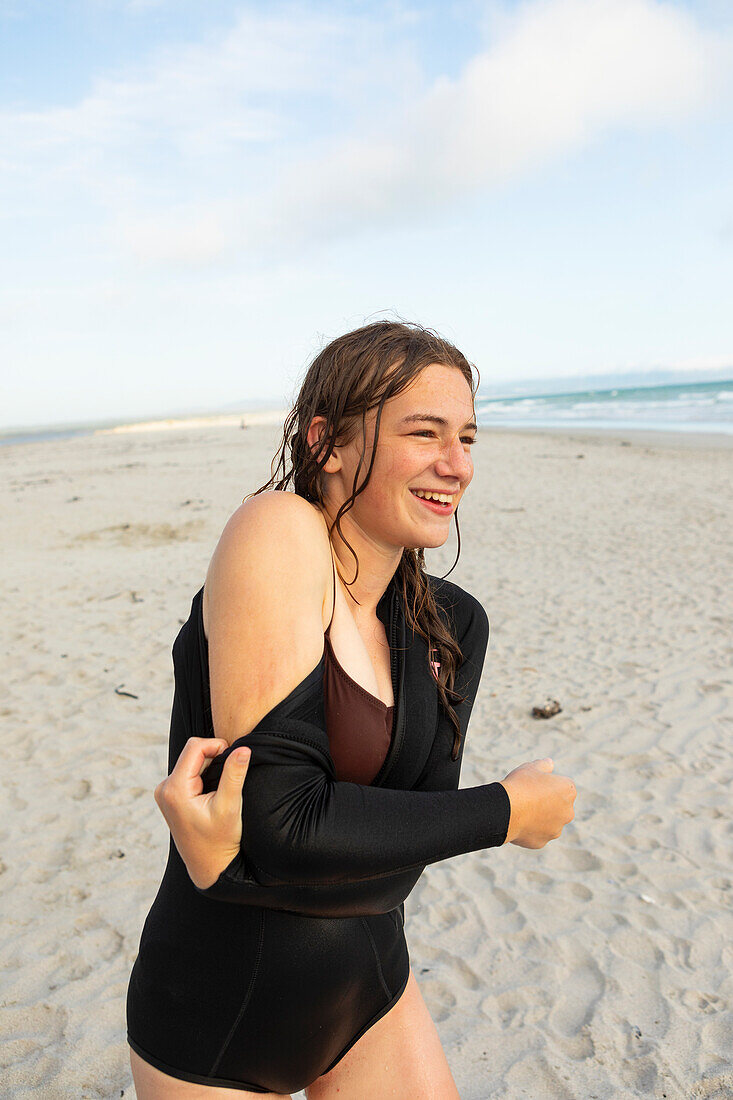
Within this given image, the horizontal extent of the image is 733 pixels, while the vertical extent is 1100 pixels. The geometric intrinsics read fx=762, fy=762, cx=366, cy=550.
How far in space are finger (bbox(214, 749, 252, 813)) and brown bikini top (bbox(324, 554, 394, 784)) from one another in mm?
276

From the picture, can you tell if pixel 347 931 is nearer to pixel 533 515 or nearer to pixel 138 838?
pixel 138 838

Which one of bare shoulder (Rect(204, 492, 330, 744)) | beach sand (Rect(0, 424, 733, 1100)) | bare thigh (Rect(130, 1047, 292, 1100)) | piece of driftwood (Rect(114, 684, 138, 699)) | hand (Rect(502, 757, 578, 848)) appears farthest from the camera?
piece of driftwood (Rect(114, 684, 138, 699))

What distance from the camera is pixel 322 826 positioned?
1231mm

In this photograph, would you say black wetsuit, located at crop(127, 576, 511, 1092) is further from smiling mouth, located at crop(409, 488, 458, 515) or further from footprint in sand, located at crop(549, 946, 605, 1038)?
footprint in sand, located at crop(549, 946, 605, 1038)

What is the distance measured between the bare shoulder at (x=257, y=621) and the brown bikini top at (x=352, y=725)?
0.36 ft

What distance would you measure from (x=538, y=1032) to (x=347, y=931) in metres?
1.93

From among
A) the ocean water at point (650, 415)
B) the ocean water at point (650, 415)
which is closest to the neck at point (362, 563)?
the ocean water at point (650, 415)

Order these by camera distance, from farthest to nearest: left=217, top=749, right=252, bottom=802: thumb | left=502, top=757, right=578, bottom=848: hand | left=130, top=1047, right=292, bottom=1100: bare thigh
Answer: left=130, top=1047, right=292, bottom=1100: bare thigh
left=502, top=757, right=578, bottom=848: hand
left=217, top=749, right=252, bottom=802: thumb

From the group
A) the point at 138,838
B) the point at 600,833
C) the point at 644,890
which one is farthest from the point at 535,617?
the point at 138,838

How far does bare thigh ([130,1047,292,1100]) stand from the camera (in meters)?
1.52

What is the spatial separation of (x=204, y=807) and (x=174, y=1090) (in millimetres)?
753

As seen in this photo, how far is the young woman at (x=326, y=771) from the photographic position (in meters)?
1.27

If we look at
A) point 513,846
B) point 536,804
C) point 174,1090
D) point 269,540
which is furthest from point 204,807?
point 513,846

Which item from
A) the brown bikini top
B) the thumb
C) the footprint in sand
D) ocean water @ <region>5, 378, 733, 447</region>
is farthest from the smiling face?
ocean water @ <region>5, 378, 733, 447</region>
